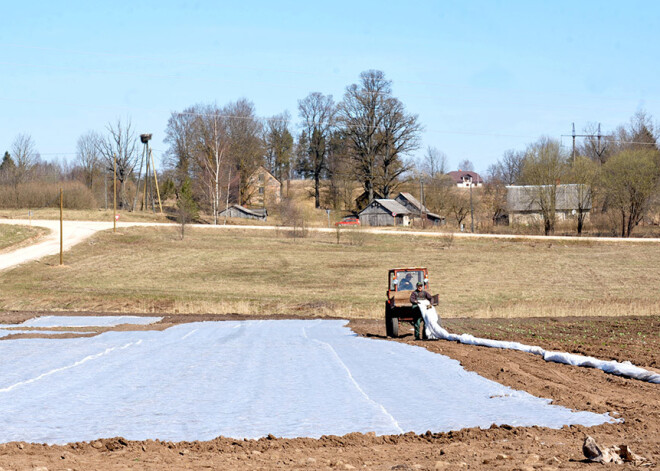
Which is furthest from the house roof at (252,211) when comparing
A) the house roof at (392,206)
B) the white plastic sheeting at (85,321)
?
the white plastic sheeting at (85,321)

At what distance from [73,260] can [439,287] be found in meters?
23.5

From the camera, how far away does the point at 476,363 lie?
41.5 feet

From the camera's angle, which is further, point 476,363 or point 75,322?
point 75,322

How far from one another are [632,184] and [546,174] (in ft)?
28.5

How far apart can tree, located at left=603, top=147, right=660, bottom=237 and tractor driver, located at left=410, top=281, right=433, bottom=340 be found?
58.2 m

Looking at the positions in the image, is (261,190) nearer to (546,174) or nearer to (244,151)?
(244,151)

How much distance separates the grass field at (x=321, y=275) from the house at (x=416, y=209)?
77.7 ft

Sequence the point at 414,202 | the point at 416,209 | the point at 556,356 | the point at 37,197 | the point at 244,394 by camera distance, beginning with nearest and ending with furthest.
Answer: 1. the point at 244,394
2. the point at 556,356
3. the point at 37,197
4. the point at 416,209
5. the point at 414,202

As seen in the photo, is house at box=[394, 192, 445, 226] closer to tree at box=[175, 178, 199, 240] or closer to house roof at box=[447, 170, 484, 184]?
tree at box=[175, 178, 199, 240]

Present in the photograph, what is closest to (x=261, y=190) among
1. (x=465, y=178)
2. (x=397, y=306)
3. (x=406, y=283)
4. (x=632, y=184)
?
(x=632, y=184)

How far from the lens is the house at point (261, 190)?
95.6 metres

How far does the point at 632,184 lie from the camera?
68.9 m

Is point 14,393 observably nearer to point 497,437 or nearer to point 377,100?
point 497,437

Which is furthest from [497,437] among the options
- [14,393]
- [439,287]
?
[439,287]
